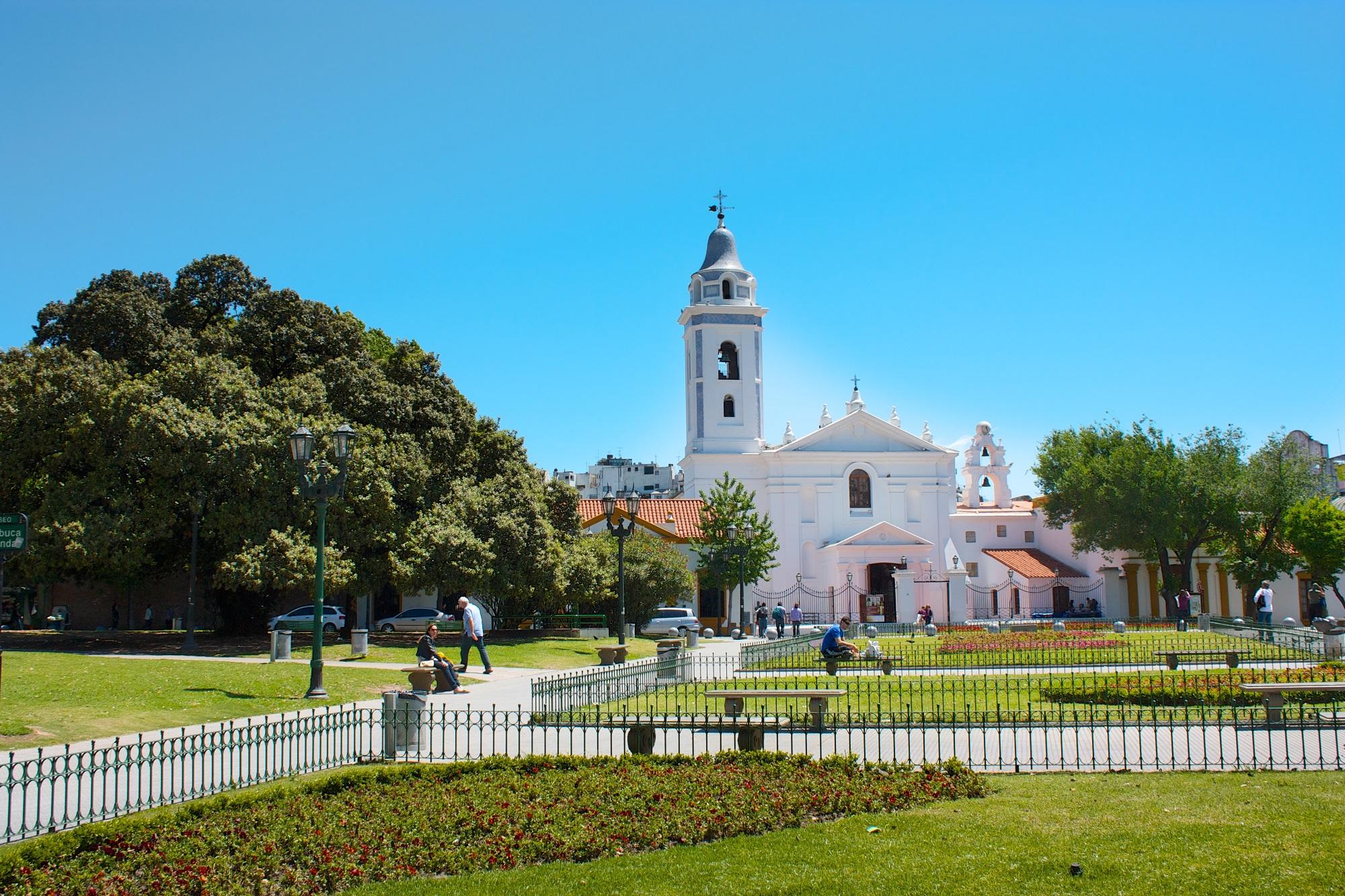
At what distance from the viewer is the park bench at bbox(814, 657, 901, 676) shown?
759 inches

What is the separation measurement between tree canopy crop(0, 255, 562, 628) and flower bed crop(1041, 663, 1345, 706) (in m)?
16.9

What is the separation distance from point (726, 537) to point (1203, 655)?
21937 millimetres

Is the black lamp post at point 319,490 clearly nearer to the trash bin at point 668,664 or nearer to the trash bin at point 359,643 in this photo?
the trash bin at point 668,664

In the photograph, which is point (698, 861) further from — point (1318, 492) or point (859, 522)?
point (1318, 492)

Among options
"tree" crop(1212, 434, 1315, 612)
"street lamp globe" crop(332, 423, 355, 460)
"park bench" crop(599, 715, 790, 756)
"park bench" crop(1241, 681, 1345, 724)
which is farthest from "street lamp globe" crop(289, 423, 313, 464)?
"tree" crop(1212, 434, 1315, 612)

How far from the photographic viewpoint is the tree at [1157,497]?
45906 millimetres

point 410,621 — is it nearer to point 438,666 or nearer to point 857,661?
point 438,666

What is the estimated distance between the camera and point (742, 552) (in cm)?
3828

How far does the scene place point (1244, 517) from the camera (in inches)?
1820

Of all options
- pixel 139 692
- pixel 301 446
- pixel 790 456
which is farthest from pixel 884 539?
pixel 139 692

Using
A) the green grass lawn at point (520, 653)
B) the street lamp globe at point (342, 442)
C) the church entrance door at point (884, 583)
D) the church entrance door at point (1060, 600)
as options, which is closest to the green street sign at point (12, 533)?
the street lamp globe at point (342, 442)

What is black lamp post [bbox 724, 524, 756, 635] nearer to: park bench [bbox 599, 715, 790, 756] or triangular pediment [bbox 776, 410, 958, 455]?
triangular pediment [bbox 776, 410, 958, 455]

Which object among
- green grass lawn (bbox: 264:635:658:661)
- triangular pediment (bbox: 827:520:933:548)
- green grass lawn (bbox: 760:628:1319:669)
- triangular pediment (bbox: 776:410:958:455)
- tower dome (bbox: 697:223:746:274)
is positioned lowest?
green grass lawn (bbox: 264:635:658:661)

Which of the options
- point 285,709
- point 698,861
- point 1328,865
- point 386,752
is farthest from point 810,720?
point 285,709
